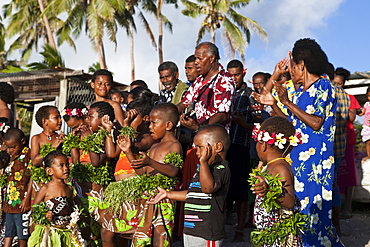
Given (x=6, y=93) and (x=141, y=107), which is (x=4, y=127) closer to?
(x=6, y=93)

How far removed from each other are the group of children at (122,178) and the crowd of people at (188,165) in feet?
0.04

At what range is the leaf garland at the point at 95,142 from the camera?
16.9 ft

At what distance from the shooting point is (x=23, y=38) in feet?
125

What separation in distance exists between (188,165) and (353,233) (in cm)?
265

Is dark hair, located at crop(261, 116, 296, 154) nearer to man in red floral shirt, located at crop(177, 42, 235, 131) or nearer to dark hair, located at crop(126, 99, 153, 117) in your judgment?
man in red floral shirt, located at crop(177, 42, 235, 131)

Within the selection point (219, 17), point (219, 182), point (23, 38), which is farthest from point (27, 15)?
point (219, 182)

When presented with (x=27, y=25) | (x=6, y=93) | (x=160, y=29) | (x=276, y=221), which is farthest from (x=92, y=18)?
(x=276, y=221)

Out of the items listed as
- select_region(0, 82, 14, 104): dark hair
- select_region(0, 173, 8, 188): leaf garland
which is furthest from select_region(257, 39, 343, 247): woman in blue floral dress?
select_region(0, 82, 14, 104): dark hair

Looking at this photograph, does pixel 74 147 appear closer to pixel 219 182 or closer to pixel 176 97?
pixel 176 97

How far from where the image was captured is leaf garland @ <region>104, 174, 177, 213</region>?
4.59 m

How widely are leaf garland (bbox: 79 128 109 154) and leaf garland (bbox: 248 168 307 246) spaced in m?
2.10

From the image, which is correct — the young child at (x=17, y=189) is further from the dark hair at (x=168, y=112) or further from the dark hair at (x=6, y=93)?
the dark hair at (x=168, y=112)

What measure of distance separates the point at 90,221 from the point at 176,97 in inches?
84.1

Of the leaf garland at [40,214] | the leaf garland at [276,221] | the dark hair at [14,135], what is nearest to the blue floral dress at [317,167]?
the leaf garland at [276,221]
